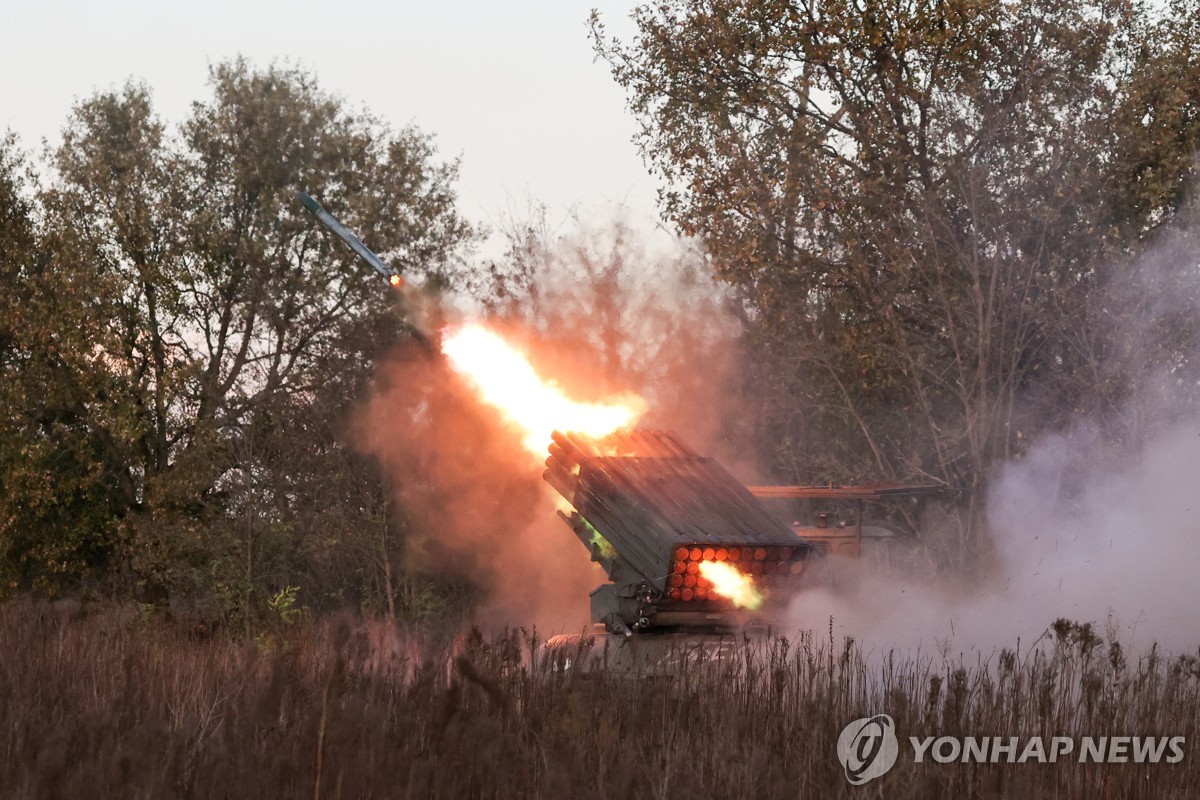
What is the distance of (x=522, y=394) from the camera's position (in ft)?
65.5

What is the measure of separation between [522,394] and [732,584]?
627 centimetres

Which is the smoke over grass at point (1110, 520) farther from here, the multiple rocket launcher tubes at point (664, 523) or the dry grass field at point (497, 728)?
the dry grass field at point (497, 728)

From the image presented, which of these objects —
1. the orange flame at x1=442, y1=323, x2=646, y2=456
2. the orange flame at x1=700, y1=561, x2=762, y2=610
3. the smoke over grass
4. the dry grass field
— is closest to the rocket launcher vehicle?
the orange flame at x1=700, y1=561, x2=762, y2=610

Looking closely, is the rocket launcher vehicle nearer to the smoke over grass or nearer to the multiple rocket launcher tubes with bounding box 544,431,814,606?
the multiple rocket launcher tubes with bounding box 544,431,814,606

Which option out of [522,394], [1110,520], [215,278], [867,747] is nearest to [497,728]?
[867,747]

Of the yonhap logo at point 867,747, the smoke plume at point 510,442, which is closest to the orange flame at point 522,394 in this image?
the smoke plume at point 510,442

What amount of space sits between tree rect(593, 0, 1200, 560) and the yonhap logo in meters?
14.3

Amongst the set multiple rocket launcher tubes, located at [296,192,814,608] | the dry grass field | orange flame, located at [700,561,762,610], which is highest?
multiple rocket launcher tubes, located at [296,192,814,608]

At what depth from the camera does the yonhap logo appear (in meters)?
7.78

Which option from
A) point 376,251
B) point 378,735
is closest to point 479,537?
point 376,251

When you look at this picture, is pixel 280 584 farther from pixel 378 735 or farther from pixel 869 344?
pixel 378 735

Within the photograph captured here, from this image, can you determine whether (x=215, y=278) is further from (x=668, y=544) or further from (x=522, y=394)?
(x=668, y=544)

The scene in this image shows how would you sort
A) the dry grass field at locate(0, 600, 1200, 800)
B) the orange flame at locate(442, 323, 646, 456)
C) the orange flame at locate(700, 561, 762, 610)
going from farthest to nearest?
the orange flame at locate(442, 323, 646, 456) < the orange flame at locate(700, 561, 762, 610) < the dry grass field at locate(0, 600, 1200, 800)

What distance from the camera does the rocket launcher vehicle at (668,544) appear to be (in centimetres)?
1413
